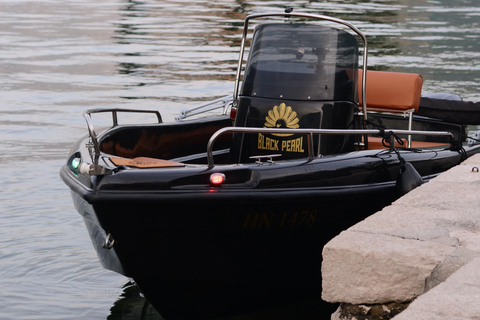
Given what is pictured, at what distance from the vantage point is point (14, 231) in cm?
687

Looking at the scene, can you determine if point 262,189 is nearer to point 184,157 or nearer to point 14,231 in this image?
point 184,157

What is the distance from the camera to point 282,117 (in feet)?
18.2

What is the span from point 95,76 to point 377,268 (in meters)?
12.4

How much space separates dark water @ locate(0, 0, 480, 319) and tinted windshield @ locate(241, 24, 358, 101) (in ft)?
4.75

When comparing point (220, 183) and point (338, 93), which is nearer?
point (220, 183)

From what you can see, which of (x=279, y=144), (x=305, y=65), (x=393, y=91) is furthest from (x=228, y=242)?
(x=393, y=91)

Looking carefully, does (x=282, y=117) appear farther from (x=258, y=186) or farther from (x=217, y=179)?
(x=217, y=179)

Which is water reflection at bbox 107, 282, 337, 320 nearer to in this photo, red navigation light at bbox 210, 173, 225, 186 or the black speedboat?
the black speedboat

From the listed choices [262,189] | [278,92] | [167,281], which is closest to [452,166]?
[278,92]

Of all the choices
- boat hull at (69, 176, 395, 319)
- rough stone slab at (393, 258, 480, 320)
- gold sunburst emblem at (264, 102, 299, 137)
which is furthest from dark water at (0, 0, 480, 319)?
rough stone slab at (393, 258, 480, 320)

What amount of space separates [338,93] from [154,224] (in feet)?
5.58

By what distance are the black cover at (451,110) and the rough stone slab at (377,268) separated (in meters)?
3.51

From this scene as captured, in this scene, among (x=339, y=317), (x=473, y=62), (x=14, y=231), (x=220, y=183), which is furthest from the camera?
(x=473, y=62)

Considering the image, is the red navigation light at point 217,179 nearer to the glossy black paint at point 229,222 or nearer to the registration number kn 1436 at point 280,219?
the glossy black paint at point 229,222
